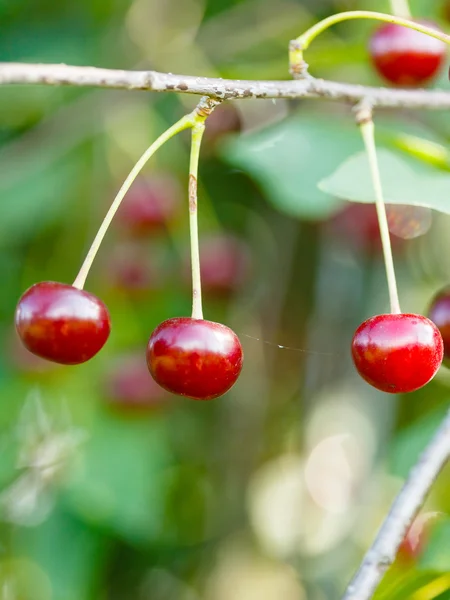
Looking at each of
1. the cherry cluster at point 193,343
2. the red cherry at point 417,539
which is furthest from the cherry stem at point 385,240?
the red cherry at point 417,539

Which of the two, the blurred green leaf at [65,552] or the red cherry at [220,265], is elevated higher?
the red cherry at [220,265]

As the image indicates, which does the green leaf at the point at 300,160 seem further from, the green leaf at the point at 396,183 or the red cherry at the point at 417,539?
the red cherry at the point at 417,539

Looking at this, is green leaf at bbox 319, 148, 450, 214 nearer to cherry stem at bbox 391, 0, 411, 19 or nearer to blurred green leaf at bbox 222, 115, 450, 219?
blurred green leaf at bbox 222, 115, 450, 219

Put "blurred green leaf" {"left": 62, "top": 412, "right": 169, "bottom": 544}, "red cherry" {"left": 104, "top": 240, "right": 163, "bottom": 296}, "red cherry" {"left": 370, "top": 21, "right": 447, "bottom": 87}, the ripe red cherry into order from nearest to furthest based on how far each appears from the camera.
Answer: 1. the ripe red cherry
2. "red cherry" {"left": 370, "top": 21, "right": 447, "bottom": 87}
3. "blurred green leaf" {"left": 62, "top": 412, "right": 169, "bottom": 544}
4. "red cherry" {"left": 104, "top": 240, "right": 163, "bottom": 296}

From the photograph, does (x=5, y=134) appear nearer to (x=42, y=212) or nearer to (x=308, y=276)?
→ (x=42, y=212)

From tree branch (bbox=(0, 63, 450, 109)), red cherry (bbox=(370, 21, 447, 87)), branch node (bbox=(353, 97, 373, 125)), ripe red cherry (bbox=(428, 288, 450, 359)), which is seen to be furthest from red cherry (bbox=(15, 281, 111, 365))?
red cherry (bbox=(370, 21, 447, 87))

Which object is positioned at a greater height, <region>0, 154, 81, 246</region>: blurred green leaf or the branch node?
<region>0, 154, 81, 246</region>: blurred green leaf

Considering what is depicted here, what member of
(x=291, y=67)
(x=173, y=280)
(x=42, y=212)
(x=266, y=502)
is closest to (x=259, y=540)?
(x=266, y=502)
